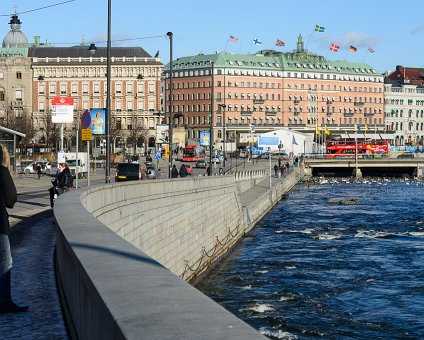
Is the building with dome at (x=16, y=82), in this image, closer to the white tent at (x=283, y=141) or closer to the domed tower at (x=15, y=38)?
the domed tower at (x=15, y=38)

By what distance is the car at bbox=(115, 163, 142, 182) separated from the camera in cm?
5716

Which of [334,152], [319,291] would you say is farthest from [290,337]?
[334,152]

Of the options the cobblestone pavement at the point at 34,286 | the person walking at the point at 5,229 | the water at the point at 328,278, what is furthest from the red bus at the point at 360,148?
the person walking at the point at 5,229

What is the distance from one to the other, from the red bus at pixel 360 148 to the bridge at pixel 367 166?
7.97m

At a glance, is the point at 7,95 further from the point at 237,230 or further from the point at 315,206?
the point at 237,230

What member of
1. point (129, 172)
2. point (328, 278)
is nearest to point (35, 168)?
point (129, 172)

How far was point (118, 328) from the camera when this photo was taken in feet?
22.1

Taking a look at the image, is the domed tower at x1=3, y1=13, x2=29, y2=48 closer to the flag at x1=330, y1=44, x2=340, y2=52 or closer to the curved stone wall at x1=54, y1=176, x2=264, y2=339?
the flag at x1=330, y1=44, x2=340, y2=52

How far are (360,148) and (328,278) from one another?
13666cm

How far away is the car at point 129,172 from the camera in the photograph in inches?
2250

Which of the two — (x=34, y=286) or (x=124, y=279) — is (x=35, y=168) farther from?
(x=124, y=279)

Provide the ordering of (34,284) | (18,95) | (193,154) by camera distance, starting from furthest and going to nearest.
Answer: (18,95)
(193,154)
(34,284)

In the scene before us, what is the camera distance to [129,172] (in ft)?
189

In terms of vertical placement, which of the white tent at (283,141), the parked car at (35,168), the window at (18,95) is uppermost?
the window at (18,95)
